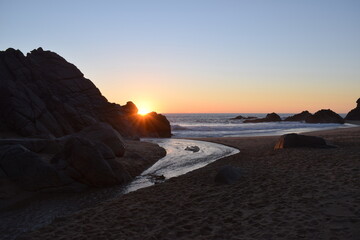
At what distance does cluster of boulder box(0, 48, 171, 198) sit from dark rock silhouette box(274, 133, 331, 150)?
42.5 ft

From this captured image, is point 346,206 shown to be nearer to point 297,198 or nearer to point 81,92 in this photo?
point 297,198

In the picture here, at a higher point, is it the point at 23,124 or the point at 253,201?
the point at 23,124

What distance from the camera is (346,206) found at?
331 inches

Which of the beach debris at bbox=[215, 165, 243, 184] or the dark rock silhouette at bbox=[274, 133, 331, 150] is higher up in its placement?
the dark rock silhouette at bbox=[274, 133, 331, 150]

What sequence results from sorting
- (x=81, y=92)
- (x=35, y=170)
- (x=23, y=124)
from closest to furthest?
1. (x=35, y=170)
2. (x=23, y=124)
3. (x=81, y=92)

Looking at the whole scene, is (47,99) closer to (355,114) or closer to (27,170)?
(27,170)

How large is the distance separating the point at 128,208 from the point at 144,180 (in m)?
5.77

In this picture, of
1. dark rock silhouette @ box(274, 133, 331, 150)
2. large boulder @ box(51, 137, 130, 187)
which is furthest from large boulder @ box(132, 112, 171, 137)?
large boulder @ box(51, 137, 130, 187)

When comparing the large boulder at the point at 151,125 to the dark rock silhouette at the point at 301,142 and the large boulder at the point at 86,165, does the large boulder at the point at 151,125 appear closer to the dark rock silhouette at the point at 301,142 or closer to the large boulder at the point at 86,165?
the dark rock silhouette at the point at 301,142

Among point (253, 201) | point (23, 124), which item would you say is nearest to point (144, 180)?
point (253, 201)

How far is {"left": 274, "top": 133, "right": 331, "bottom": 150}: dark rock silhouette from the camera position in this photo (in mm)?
22531

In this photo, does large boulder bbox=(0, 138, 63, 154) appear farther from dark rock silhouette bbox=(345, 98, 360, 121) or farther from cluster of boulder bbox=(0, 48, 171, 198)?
dark rock silhouette bbox=(345, 98, 360, 121)

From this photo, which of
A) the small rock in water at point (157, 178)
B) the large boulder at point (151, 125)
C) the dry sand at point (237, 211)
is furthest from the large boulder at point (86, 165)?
the large boulder at point (151, 125)

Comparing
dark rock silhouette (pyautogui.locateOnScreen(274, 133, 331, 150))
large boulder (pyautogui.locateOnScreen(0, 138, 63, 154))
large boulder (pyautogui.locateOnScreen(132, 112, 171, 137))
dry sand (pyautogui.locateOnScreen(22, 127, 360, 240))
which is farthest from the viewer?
large boulder (pyautogui.locateOnScreen(132, 112, 171, 137))
